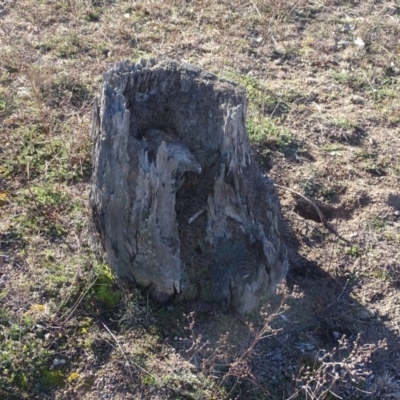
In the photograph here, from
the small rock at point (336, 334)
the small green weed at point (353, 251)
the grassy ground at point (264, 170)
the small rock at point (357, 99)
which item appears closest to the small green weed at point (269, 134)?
the grassy ground at point (264, 170)

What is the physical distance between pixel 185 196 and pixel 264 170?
58.3 inches

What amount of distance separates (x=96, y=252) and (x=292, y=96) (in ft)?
9.44

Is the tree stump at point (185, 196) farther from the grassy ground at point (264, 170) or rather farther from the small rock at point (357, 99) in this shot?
the small rock at point (357, 99)

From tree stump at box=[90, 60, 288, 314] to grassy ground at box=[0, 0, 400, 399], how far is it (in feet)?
0.73

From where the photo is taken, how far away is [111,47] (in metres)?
6.36

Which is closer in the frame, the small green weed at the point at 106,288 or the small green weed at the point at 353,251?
the small green weed at the point at 106,288

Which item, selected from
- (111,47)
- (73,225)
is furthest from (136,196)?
(111,47)

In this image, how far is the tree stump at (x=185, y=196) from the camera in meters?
3.48

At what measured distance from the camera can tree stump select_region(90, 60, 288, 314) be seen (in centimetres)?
348

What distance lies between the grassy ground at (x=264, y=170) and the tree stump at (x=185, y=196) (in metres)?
0.22

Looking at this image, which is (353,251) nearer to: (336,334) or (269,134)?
(336,334)

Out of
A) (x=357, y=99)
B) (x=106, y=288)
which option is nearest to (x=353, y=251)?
(x=106, y=288)

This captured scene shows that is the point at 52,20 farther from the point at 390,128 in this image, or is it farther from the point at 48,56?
the point at 390,128

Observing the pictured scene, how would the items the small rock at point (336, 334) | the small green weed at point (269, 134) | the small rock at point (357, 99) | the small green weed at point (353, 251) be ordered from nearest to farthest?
1. the small rock at point (336, 334)
2. the small green weed at point (353, 251)
3. the small green weed at point (269, 134)
4. the small rock at point (357, 99)
